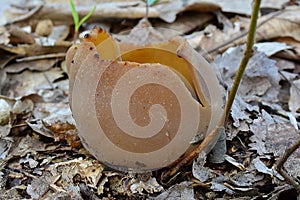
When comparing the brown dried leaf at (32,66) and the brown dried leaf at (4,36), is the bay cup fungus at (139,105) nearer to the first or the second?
the brown dried leaf at (32,66)

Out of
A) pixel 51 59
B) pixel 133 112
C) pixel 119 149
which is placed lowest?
pixel 51 59

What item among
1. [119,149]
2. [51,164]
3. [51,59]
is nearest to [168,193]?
[119,149]

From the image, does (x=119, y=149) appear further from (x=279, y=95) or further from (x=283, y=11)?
(x=283, y=11)

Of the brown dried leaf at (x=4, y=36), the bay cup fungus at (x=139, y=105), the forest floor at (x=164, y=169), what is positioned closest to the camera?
the bay cup fungus at (x=139, y=105)

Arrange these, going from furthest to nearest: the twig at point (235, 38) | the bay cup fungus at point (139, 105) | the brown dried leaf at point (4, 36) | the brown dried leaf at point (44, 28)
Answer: the brown dried leaf at point (44, 28)
the brown dried leaf at point (4, 36)
the twig at point (235, 38)
the bay cup fungus at point (139, 105)

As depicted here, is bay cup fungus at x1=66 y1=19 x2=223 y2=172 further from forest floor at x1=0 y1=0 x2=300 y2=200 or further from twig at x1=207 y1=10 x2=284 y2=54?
twig at x1=207 y1=10 x2=284 y2=54

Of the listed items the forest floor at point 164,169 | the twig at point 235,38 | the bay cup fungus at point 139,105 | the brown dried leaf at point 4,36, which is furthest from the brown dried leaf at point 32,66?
the bay cup fungus at point 139,105

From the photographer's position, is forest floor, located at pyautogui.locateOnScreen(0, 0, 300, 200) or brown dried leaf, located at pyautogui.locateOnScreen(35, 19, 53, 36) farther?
brown dried leaf, located at pyautogui.locateOnScreen(35, 19, 53, 36)

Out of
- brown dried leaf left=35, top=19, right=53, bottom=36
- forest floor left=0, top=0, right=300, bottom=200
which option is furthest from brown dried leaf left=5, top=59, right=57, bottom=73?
brown dried leaf left=35, top=19, right=53, bottom=36
